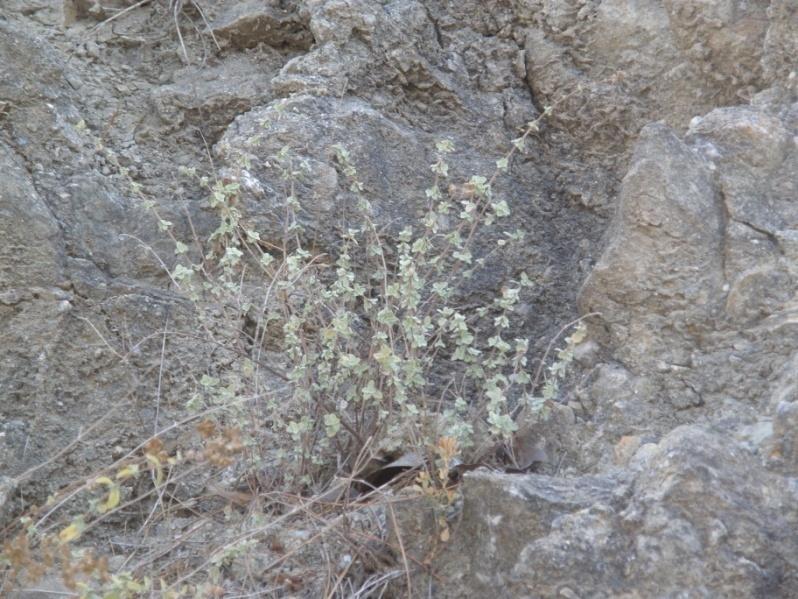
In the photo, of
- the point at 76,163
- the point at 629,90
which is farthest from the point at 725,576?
the point at 76,163

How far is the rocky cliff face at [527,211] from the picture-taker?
2092mm

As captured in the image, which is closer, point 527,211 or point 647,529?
point 647,529

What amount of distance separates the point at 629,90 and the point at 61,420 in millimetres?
1780

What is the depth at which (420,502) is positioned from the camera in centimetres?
227

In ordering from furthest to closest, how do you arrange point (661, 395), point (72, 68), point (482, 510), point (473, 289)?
point (72, 68) → point (473, 289) → point (661, 395) → point (482, 510)

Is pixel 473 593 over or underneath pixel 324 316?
underneath

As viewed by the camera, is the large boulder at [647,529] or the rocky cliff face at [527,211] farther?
the rocky cliff face at [527,211]

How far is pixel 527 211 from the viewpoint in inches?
129

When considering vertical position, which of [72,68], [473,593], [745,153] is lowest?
[473,593]

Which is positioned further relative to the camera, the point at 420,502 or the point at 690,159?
the point at 690,159

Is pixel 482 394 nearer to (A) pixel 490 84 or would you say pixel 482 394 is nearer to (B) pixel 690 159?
(B) pixel 690 159

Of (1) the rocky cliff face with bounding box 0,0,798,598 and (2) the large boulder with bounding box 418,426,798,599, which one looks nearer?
(2) the large boulder with bounding box 418,426,798,599

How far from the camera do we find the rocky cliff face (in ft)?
6.86

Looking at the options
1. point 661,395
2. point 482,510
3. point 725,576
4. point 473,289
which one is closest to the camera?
point 725,576
